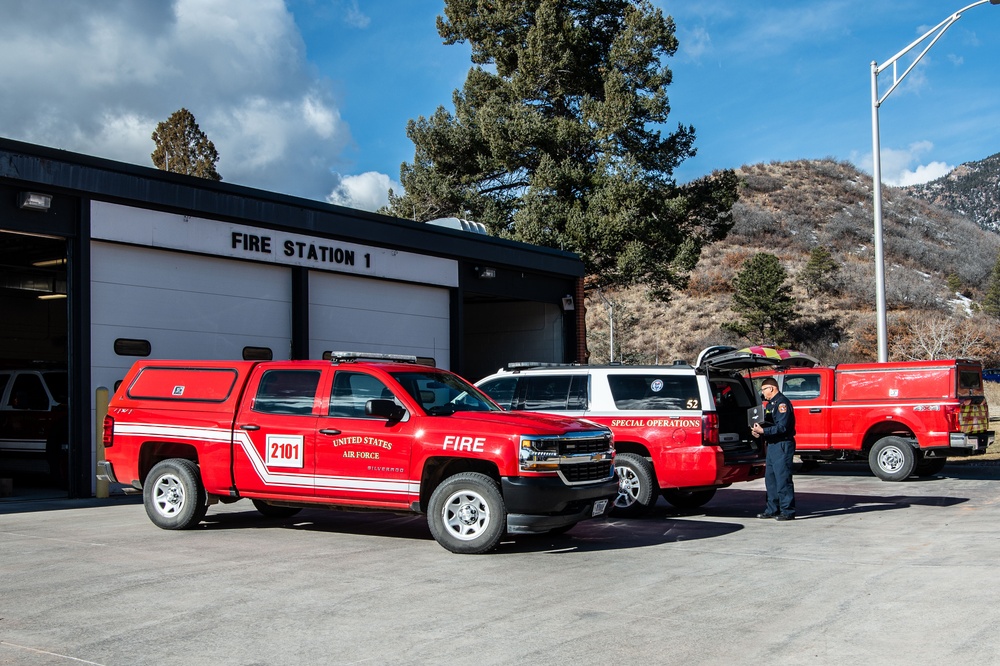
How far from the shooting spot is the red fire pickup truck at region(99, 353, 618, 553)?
30.1ft

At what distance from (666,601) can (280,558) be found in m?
3.74

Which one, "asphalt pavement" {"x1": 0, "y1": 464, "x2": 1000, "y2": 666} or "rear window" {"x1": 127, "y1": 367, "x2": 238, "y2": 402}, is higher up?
"rear window" {"x1": 127, "y1": 367, "x2": 238, "y2": 402}

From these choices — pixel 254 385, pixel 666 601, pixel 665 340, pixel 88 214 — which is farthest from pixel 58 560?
pixel 665 340

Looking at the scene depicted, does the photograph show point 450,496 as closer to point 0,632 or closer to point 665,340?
point 0,632

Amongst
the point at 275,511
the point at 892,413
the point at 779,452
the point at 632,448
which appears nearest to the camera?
the point at 779,452

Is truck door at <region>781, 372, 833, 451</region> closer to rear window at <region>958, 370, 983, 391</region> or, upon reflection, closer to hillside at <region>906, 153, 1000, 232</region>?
rear window at <region>958, 370, 983, 391</region>

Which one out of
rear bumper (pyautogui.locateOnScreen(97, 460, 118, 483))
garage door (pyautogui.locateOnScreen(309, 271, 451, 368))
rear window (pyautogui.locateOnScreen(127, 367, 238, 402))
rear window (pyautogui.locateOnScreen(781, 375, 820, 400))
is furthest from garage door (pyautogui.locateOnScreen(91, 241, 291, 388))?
rear window (pyautogui.locateOnScreen(781, 375, 820, 400))

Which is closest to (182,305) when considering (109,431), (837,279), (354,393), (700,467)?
(109,431)

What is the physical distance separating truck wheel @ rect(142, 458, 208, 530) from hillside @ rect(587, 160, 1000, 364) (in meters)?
29.7

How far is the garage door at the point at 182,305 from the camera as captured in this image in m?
14.8

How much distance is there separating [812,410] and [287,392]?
10401 mm

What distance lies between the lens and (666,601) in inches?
280

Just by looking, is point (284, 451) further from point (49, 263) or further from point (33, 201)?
point (49, 263)

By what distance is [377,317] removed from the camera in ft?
65.6
